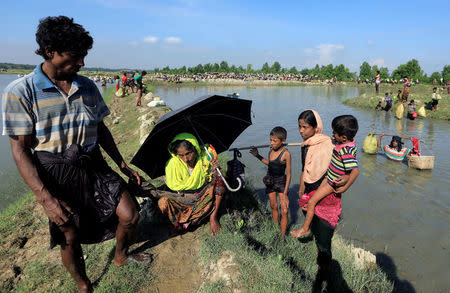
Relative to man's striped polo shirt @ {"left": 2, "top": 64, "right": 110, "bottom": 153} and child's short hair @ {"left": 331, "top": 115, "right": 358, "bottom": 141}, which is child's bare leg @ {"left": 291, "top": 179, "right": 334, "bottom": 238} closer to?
child's short hair @ {"left": 331, "top": 115, "right": 358, "bottom": 141}

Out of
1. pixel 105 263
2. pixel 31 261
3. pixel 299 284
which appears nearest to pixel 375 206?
pixel 299 284

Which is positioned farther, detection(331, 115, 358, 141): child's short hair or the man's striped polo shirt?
detection(331, 115, 358, 141): child's short hair

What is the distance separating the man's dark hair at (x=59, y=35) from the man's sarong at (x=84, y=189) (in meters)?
0.75

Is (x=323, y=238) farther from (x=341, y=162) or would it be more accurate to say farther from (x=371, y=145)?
(x=371, y=145)

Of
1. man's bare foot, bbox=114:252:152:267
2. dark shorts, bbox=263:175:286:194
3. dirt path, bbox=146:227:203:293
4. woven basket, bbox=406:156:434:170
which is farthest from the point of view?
woven basket, bbox=406:156:434:170

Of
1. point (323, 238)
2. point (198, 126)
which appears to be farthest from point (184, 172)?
point (323, 238)

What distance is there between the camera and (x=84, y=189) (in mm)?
2207

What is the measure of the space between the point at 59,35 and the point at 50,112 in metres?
0.56

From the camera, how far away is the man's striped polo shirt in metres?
1.77

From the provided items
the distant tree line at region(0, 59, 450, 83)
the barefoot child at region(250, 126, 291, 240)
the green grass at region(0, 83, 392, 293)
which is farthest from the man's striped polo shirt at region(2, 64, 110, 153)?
the distant tree line at region(0, 59, 450, 83)

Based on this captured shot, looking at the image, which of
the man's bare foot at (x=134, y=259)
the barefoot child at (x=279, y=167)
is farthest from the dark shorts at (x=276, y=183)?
the man's bare foot at (x=134, y=259)

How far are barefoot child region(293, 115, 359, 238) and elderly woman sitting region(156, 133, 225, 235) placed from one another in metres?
1.23

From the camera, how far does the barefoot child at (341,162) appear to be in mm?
2389

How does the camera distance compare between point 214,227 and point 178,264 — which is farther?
point 214,227
